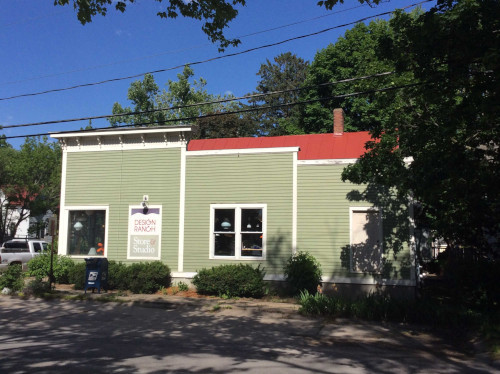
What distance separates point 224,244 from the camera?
51.5 feet

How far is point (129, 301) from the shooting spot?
44.1 feet

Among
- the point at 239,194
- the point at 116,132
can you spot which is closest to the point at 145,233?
the point at 239,194

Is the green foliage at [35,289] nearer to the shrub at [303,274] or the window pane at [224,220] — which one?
the window pane at [224,220]

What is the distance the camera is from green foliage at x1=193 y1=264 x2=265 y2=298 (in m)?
14.1

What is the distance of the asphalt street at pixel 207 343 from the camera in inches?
277

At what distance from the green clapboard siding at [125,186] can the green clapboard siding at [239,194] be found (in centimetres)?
62

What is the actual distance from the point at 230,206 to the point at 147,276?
3.69m

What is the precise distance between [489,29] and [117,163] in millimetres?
12958

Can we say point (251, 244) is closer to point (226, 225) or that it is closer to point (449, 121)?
point (226, 225)

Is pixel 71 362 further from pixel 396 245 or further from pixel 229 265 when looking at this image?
pixel 396 245

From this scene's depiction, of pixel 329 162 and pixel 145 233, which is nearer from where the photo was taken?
pixel 329 162

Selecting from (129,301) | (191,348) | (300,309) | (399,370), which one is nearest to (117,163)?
(129,301)

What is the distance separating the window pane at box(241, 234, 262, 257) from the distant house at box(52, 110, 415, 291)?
0.04 m

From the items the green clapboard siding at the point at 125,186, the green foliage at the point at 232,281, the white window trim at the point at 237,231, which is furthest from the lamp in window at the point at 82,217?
the green foliage at the point at 232,281
